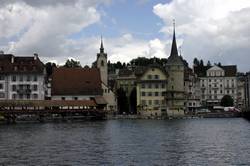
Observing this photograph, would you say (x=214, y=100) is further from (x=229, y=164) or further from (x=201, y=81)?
(x=229, y=164)

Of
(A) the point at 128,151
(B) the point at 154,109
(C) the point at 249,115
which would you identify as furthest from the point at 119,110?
(A) the point at 128,151

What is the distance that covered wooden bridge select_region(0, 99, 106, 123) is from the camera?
108 meters

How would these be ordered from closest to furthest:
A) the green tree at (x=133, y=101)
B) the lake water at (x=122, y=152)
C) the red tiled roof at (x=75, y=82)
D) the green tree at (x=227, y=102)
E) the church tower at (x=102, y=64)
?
the lake water at (x=122, y=152) < the red tiled roof at (x=75, y=82) < the church tower at (x=102, y=64) < the green tree at (x=133, y=101) < the green tree at (x=227, y=102)

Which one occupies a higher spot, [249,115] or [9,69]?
[9,69]

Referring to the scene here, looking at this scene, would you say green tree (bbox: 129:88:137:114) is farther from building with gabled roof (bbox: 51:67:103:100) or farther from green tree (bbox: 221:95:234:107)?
green tree (bbox: 221:95:234:107)

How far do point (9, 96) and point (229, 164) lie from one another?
316 ft

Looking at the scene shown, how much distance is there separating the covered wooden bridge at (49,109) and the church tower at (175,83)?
23526mm

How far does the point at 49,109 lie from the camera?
113 m

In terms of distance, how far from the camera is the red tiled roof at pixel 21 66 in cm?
12469

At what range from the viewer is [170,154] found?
41594mm

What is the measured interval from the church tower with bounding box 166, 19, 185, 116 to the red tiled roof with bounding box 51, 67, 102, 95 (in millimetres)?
18968

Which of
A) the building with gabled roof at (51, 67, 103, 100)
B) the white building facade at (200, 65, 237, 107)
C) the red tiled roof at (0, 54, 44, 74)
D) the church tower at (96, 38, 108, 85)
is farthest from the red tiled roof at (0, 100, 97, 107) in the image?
the white building facade at (200, 65, 237, 107)

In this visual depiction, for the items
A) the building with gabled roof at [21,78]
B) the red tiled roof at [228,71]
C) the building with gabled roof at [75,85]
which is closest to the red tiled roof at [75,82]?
the building with gabled roof at [75,85]

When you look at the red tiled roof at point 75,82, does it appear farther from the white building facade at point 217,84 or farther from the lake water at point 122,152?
the lake water at point 122,152
